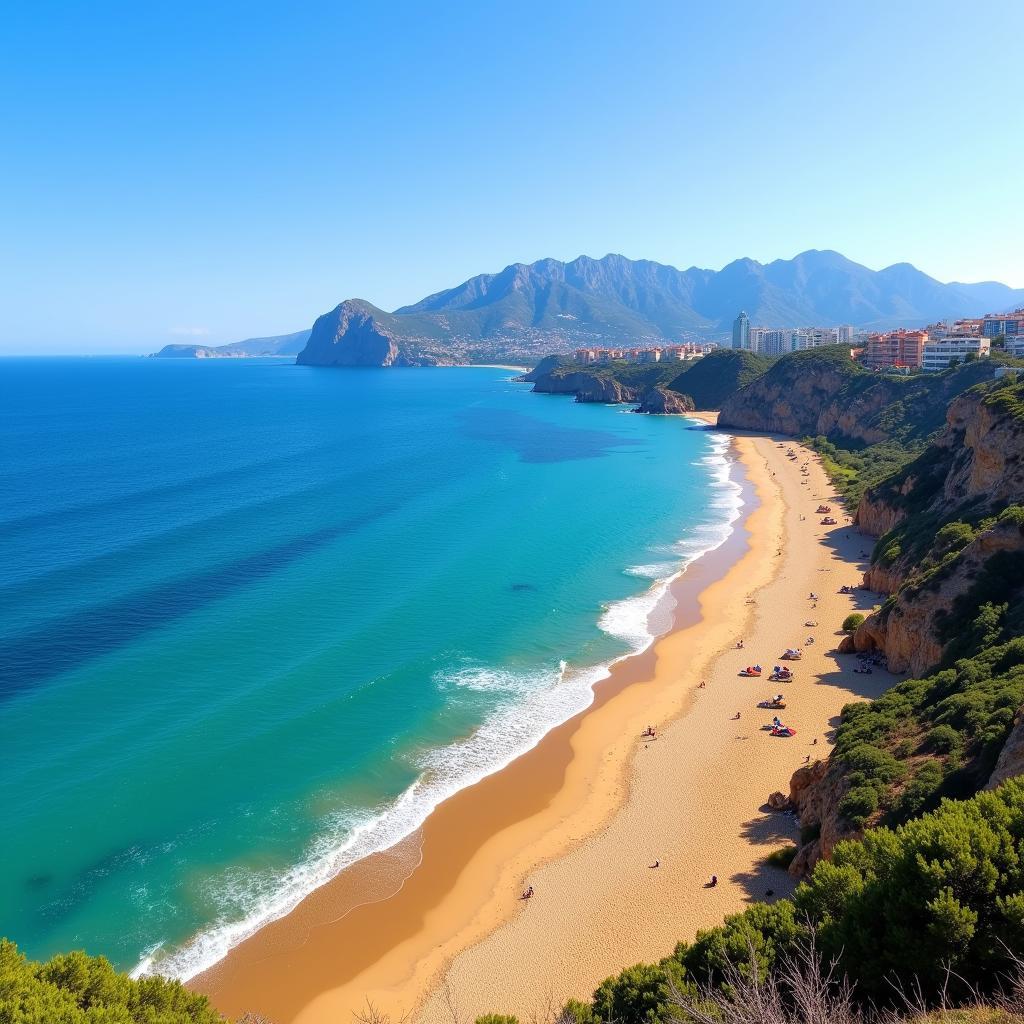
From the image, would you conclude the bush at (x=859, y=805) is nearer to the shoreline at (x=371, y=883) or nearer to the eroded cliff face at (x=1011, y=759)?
the eroded cliff face at (x=1011, y=759)

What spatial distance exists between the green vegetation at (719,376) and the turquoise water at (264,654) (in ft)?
214

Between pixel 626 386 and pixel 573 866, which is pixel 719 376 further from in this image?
pixel 573 866

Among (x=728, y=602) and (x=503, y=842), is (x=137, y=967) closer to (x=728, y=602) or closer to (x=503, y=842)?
(x=503, y=842)

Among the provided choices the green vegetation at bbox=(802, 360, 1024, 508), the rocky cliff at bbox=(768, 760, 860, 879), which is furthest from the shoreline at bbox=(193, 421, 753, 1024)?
the green vegetation at bbox=(802, 360, 1024, 508)

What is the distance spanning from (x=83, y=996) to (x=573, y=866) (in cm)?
1361

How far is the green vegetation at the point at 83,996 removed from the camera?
440 inches

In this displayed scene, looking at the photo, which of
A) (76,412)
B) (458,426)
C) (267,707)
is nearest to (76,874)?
(267,707)

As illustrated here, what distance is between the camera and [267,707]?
100 ft

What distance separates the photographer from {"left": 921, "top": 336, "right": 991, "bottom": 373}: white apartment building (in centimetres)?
9538

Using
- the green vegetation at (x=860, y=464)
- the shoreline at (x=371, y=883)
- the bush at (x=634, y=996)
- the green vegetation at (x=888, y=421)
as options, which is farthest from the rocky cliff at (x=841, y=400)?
the bush at (x=634, y=996)

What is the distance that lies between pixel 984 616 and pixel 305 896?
23619 mm

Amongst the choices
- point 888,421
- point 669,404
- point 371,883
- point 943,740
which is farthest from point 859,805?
point 669,404

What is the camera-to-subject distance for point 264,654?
3516 centimetres

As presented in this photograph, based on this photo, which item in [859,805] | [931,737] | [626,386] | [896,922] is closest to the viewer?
[896,922]
